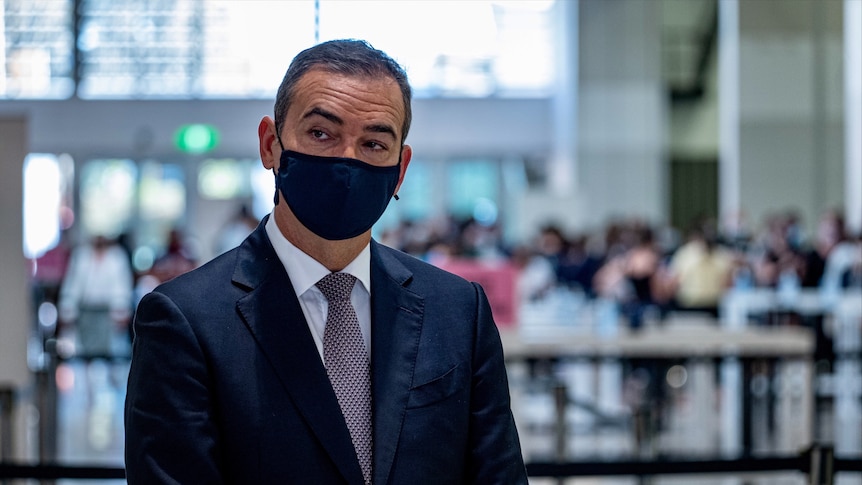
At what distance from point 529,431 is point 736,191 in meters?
10.2

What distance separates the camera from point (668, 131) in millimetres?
27078

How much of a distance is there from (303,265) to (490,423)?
428 millimetres

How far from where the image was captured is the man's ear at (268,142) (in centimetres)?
201

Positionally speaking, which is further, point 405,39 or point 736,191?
point 736,191

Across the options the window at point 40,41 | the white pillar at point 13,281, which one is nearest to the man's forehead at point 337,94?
the white pillar at point 13,281

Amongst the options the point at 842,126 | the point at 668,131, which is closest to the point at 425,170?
the point at 668,131

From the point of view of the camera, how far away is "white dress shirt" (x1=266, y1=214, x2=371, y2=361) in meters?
1.97

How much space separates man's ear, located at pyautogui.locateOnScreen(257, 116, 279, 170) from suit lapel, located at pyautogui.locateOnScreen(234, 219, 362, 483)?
7.0 inches

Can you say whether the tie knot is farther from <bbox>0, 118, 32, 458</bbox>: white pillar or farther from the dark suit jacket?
<bbox>0, 118, 32, 458</bbox>: white pillar

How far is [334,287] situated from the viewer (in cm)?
199

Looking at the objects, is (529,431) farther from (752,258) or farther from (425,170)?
(425,170)

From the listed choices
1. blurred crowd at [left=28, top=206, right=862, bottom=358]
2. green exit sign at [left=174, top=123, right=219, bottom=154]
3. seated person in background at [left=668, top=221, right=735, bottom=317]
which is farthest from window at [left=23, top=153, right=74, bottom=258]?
seated person in background at [left=668, top=221, right=735, bottom=317]

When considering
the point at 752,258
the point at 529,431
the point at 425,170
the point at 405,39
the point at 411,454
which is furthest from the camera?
the point at 425,170

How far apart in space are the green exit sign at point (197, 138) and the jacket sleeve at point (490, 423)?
19583mm
